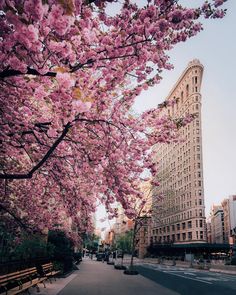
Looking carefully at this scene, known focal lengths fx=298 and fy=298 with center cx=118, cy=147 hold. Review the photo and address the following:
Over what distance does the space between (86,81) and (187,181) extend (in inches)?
3712

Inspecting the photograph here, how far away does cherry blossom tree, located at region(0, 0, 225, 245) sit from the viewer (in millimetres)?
5238

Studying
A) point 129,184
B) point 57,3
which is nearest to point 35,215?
point 129,184

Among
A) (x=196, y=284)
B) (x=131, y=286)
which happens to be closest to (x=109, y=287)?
(x=131, y=286)

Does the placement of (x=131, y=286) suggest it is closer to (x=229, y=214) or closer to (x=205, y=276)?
(x=205, y=276)

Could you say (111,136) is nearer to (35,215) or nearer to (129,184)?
(129,184)

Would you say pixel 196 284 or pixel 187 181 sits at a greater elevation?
pixel 187 181

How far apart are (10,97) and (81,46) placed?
10.4 feet

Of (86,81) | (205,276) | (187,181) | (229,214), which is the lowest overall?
(205,276)

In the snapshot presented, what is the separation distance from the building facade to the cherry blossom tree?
246 feet

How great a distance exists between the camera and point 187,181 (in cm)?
9775

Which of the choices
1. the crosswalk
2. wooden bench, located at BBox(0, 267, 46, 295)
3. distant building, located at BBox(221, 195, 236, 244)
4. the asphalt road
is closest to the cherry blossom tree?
wooden bench, located at BBox(0, 267, 46, 295)

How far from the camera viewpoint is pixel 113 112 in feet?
30.6

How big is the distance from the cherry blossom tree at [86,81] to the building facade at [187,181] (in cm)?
7513

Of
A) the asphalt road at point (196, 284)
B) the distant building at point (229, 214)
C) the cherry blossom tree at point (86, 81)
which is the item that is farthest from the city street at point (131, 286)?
the distant building at point (229, 214)
